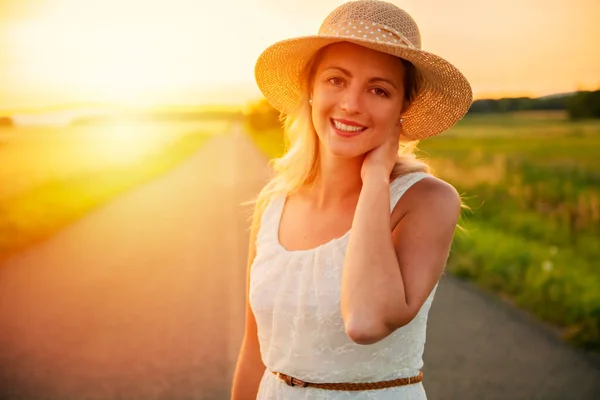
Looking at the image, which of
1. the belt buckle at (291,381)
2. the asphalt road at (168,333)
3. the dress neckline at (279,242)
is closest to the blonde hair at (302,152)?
the dress neckline at (279,242)

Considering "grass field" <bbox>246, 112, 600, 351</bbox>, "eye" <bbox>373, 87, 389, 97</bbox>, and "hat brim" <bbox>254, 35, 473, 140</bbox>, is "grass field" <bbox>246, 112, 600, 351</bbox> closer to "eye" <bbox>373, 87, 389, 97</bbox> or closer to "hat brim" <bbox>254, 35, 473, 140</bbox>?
"hat brim" <bbox>254, 35, 473, 140</bbox>

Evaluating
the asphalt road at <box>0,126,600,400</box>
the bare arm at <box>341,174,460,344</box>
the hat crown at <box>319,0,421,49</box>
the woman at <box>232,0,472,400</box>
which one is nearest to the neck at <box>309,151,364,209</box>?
the woman at <box>232,0,472,400</box>

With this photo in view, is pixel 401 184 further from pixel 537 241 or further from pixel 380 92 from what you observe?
pixel 537 241

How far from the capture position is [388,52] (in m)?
1.82

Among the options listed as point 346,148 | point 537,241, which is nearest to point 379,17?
point 346,148

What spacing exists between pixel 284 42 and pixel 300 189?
575 millimetres

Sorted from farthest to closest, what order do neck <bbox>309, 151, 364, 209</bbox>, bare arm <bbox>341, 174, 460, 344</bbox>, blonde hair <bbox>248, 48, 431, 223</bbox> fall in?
blonde hair <bbox>248, 48, 431, 223</bbox> < neck <bbox>309, 151, 364, 209</bbox> < bare arm <bbox>341, 174, 460, 344</bbox>

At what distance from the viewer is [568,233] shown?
30.5 ft

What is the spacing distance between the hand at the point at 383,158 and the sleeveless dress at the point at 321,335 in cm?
8

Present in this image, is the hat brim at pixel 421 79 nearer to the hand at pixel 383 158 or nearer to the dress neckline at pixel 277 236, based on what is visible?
the hand at pixel 383 158

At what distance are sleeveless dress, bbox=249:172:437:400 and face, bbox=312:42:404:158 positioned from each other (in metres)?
0.18

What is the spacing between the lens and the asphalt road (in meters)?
4.25

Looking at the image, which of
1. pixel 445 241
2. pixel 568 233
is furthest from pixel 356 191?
pixel 568 233

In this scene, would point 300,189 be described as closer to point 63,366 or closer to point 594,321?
point 63,366
